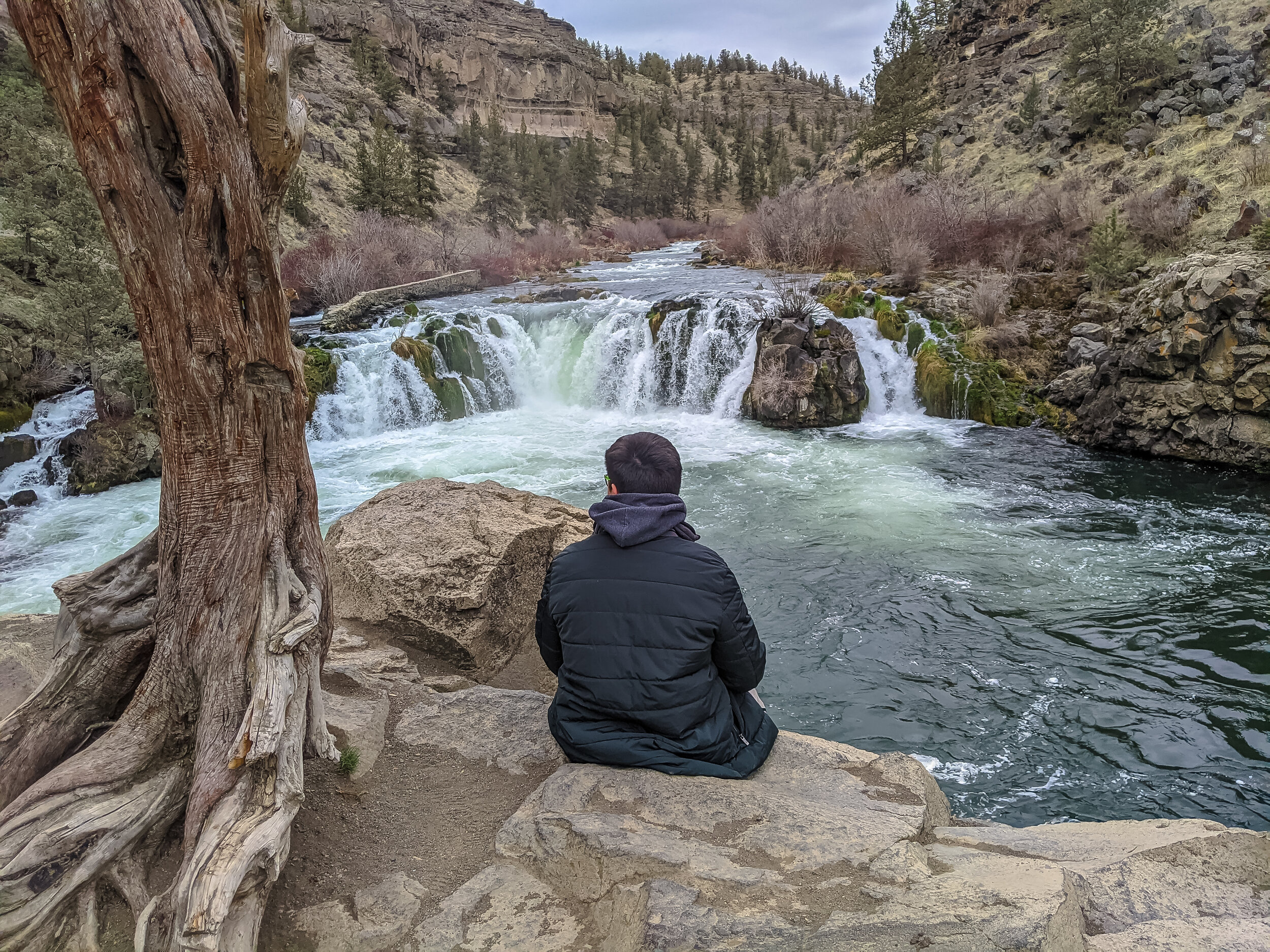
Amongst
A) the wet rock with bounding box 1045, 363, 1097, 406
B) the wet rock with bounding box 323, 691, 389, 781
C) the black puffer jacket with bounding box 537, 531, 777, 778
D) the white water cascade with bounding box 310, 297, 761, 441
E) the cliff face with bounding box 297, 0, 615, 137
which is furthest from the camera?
the cliff face with bounding box 297, 0, 615, 137

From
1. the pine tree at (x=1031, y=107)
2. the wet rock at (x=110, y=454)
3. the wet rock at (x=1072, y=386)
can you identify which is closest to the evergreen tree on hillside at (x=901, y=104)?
the pine tree at (x=1031, y=107)

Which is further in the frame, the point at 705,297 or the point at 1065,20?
the point at 1065,20

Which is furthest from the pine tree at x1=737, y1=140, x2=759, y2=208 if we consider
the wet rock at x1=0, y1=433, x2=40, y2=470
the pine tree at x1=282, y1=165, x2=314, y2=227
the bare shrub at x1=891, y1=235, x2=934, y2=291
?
the wet rock at x1=0, y1=433, x2=40, y2=470

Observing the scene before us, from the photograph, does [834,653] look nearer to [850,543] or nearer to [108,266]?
[850,543]

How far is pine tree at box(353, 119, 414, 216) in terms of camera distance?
93.3 feet

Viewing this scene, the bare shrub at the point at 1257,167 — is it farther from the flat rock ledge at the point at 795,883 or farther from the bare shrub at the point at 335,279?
the bare shrub at the point at 335,279

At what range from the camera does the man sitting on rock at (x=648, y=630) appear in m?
2.63

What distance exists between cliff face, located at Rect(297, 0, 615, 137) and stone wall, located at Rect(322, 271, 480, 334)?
25066 millimetres

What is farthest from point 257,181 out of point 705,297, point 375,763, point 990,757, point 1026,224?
point 1026,224

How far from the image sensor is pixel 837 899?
2.22 meters

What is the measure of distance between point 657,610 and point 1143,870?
2.02m

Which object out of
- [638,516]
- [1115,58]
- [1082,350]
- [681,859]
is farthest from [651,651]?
[1115,58]

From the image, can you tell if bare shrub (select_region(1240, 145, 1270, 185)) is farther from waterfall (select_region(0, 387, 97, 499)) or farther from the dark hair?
waterfall (select_region(0, 387, 97, 499))

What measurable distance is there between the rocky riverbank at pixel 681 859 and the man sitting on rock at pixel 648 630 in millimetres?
134
